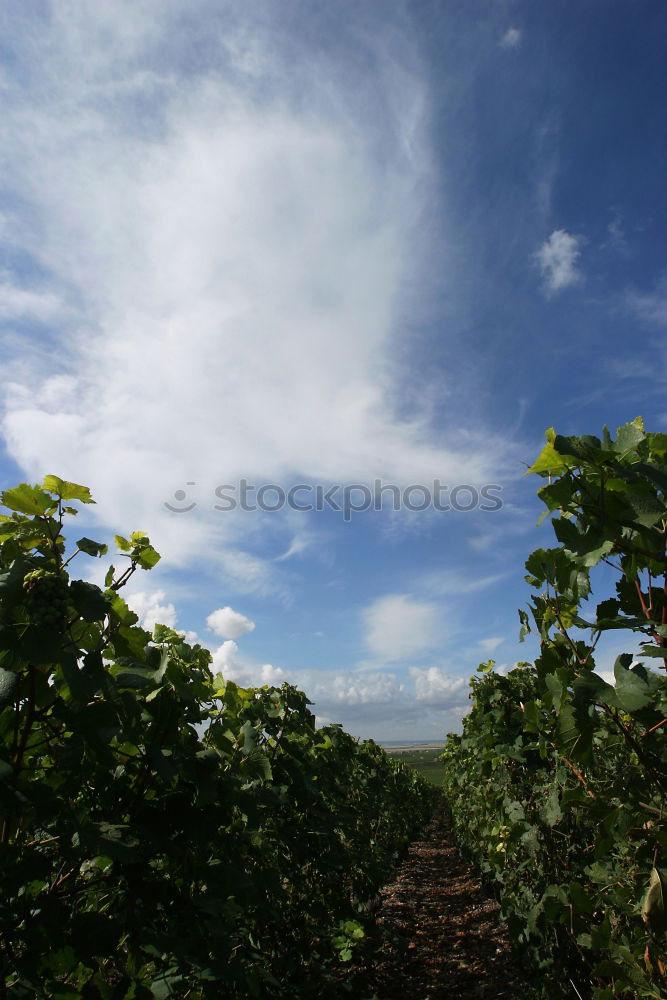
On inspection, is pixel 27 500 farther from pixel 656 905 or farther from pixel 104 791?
pixel 656 905

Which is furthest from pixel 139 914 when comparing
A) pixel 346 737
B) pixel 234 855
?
pixel 346 737

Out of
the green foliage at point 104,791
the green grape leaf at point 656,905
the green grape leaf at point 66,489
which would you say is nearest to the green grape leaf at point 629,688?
the green grape leaf at point 656,905

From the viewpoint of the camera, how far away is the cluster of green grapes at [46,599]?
1493 millimetres

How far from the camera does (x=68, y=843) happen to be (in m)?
1.62

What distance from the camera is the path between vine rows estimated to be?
552 cm

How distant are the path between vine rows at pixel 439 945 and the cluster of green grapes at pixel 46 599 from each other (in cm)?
521

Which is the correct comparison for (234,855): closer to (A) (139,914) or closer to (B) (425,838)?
(A) (139,914)

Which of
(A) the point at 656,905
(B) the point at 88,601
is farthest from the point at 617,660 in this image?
(B) the point at 88,601

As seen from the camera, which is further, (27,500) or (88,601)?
(27,500)

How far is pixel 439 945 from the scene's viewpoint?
7199 millimetres

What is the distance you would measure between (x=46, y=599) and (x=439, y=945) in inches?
324

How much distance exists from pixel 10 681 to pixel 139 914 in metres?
0.93

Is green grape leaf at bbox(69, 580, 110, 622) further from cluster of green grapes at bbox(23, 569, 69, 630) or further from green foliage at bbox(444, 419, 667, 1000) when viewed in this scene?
green foliage at bbox(444, 419, 667, 1000)

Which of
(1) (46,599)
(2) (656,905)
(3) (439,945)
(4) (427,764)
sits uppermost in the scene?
(1) (46,599)
